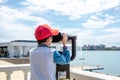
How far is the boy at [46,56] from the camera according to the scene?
2354 millimetres

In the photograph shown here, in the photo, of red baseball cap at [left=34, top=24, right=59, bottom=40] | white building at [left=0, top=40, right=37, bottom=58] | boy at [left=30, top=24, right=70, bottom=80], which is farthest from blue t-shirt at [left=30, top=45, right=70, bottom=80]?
white building at [left=0, top=40, right=37, bottom=58]

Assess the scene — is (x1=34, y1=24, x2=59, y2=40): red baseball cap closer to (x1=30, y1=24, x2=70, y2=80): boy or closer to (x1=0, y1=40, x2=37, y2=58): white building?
(x1=30, y1=24, x2=70, y2=80): boy

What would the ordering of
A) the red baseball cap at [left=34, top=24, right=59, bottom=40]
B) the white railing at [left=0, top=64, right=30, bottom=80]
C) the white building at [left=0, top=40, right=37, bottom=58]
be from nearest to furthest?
1. the red baseball cap at [left=34, top=24, right=59, bottom=40]
2. the white railing at [left=0, top=64, right=30, bottom=80]
3. the white building at [left=0, top=40, right=37, bottom=58]

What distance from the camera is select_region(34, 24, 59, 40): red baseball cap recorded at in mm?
2346

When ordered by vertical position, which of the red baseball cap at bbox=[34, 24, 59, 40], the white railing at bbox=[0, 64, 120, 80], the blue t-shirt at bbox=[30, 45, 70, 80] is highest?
the red baseball cap at bbox=[34, 24, 59, 40]

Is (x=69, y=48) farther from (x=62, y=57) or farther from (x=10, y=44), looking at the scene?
(x=10, y=44)

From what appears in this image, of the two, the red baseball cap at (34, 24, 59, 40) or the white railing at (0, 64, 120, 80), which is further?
the white railing at (0, 64, 120, 80)

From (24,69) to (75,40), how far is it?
6.18 ft

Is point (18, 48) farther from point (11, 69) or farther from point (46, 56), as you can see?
point (46, 56)

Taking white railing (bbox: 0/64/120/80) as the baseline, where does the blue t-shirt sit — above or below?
above

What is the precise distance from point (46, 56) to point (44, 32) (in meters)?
0.22

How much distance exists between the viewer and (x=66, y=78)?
246cm

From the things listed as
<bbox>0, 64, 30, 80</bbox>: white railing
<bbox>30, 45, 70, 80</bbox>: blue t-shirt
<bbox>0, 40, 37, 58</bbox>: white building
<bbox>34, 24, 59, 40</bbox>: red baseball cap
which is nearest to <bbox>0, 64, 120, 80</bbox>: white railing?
<bbox>0, 64, 30, 80</bbox>: white railing

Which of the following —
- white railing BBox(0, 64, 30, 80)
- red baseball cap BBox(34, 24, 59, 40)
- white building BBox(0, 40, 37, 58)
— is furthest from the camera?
white building BBox(0, 40, 37, 58)
